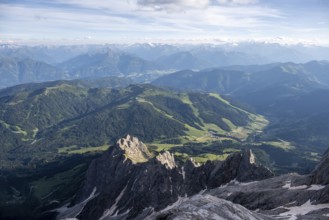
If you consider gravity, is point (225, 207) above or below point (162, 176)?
above

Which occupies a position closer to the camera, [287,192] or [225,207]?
[225,207]

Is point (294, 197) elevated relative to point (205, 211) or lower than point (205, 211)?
lower

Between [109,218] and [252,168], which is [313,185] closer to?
[252,168]

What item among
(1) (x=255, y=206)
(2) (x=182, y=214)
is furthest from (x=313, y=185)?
(2) (x=182, y=214)

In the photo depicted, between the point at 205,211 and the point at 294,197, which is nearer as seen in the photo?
the point at 205,211

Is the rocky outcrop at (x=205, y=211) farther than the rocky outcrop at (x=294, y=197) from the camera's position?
No

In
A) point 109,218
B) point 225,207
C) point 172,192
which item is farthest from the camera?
point 109,218

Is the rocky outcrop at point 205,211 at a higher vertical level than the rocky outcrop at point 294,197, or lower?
higher

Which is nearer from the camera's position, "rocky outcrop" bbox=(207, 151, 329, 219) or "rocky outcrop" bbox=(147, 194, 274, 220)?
"rocky outcrop" bbox=(147, 194, 274, 220)

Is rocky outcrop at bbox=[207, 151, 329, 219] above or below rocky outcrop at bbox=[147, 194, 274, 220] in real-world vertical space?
below

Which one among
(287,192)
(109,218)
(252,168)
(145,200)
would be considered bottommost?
(109,218)

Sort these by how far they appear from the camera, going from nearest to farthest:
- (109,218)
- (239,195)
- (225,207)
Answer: (225,207), (239,195), (109,218)
